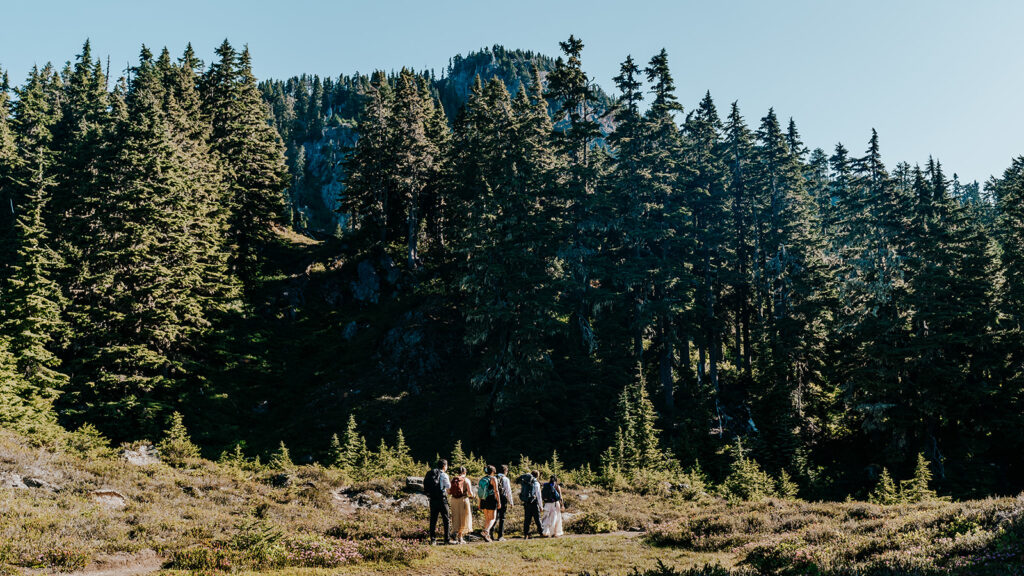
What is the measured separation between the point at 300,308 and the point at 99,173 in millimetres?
16898

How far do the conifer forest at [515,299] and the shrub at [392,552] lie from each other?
1491cm

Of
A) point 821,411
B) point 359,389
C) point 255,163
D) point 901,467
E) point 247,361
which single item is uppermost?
point 255,163

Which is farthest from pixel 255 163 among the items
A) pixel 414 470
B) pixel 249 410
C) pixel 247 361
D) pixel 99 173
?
pixel 414 470

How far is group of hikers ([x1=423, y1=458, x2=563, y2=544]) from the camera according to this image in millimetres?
14453

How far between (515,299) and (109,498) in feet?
78.2

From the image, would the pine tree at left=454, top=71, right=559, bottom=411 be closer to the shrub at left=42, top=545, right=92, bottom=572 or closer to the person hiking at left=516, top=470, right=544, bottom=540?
the person hiking at left=516, top=470, right=544, bottom=540

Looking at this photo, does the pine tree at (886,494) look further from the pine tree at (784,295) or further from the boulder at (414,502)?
the boulder at (414,502)

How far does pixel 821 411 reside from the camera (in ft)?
118

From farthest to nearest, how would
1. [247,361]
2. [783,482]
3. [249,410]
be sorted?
[247,361] → [249,410] → [783,482]

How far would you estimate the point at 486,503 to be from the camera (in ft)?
50.2

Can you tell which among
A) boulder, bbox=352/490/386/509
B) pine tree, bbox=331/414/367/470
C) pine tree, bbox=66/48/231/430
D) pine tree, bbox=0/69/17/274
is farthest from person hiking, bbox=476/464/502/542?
pine tree, bbox=0/69/17/274

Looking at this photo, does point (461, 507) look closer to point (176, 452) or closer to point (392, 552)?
point (392, 552)

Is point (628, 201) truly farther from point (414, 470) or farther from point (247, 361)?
point (247, 361)

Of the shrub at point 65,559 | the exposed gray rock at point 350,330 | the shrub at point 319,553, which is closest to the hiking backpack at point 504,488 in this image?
the shrub at point 319,553
